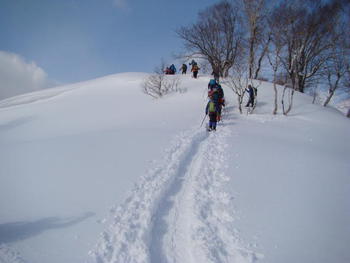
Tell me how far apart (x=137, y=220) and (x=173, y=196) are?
81 centimetres

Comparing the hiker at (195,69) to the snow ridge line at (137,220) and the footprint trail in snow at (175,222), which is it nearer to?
the snow ridge line at (137,220)

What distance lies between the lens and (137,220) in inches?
94.8

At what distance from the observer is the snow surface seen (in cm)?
196

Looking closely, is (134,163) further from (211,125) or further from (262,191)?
(211,125)

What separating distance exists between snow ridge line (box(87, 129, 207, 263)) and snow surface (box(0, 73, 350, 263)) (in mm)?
15

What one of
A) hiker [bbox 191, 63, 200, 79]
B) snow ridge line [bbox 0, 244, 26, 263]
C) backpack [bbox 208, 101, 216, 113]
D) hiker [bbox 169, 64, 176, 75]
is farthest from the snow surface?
hiker [bbox 169, 64, 176, 75]

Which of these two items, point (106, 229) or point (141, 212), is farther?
point (141, 212)

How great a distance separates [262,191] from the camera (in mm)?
2947

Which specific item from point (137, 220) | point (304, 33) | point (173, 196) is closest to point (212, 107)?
point (173, 196)

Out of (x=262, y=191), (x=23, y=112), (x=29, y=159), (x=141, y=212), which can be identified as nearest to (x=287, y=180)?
(x=262, y=191)

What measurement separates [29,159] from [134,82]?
13.6 m

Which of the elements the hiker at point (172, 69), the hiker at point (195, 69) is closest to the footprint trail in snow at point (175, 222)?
the hiker at point (195, 69)

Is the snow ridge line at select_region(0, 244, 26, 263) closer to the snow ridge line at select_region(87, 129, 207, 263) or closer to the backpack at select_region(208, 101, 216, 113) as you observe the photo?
Result: the snow ridge line at select_region(87, 129, 207, 263)

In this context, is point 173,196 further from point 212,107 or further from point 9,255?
point 212,107
